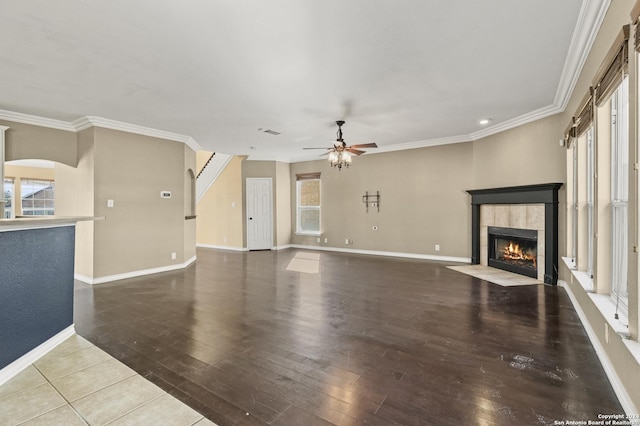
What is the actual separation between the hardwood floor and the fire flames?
915 mm

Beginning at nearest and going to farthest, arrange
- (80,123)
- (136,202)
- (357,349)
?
(357,349) → (80,123) → (136,202)

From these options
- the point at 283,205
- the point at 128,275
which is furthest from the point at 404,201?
the point at 128,275

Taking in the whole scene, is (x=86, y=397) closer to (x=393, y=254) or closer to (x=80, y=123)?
(x=80, y=123)

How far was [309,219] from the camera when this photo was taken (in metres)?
9.16

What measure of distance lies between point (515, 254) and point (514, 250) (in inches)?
3.0

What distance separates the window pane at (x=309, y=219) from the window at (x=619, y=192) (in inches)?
274

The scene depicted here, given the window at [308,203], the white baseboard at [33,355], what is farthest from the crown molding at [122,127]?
the window at [308,203]

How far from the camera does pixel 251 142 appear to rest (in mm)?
6844

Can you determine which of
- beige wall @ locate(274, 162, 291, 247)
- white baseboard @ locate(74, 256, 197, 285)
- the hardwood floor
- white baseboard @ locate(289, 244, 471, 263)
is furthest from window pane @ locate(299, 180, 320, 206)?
the hardwood floor

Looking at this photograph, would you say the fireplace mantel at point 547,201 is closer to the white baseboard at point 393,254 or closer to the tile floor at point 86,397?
the white baseboard at point 393,254

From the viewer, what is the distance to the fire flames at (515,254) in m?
5.26

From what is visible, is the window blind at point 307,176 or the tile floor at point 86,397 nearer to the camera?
the tile floor at point 86,397

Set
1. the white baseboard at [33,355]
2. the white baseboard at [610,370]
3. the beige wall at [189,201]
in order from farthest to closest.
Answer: the beige wall at [189,201]
the white baseboard at [33,355]
the white baseboard at [610,370]

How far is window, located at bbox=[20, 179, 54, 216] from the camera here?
8.73 metres
